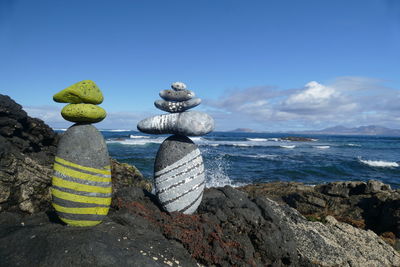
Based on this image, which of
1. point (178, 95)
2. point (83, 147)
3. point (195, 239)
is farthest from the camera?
point (178, 95)

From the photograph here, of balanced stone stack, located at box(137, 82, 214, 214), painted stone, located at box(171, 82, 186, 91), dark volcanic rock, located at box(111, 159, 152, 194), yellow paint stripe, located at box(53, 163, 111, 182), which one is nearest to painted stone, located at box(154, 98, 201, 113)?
balanced stone stack, located at box(137, 82, 214, 214)

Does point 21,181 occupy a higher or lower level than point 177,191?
higher

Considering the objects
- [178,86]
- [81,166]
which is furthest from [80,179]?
[178,86]

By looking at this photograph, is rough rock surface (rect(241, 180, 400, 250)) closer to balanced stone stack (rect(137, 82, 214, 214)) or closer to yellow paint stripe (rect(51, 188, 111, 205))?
balanced stone stack (rect(137, 82, 214, 214))

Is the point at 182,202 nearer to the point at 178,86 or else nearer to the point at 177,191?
the point at 177,191

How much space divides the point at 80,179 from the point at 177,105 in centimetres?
261

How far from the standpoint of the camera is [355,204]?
1153 cm

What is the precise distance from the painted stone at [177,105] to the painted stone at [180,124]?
16 cm

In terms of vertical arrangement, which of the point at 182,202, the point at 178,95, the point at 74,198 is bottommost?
the point at 182,202

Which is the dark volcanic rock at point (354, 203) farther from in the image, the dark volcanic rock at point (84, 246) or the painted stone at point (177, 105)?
the dark volcanic rock at point (84, 246)

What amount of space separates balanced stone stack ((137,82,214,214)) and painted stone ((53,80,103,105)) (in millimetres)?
1427

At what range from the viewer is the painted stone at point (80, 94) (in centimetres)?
549

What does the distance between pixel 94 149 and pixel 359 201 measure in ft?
33.3

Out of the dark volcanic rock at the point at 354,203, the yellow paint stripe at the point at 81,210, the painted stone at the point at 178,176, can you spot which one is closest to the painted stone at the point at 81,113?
the yellow paint stripe at the point at 81,210
